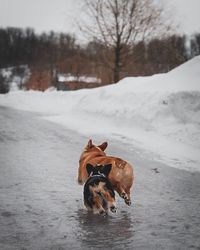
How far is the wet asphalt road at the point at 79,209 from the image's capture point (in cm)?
456

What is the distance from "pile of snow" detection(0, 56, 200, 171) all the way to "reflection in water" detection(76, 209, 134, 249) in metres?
3.77

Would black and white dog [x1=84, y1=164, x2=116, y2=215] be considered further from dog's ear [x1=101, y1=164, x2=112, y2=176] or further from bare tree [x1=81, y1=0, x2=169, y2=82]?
bare tree [x1=81, y1=0, x2=169, y2=82]

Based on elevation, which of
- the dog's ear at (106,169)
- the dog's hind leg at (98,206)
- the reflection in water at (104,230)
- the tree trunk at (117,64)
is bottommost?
the reflection in water at (104,230)

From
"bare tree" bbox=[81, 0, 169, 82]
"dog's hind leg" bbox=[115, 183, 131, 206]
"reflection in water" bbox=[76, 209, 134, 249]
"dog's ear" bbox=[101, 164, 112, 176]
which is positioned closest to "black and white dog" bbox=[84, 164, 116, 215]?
"dog's ear" bbox=[101, 164, 112, 176]

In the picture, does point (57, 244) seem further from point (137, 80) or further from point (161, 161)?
point (137, 80)

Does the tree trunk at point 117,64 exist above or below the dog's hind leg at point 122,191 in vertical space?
above

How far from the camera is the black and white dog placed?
501cm

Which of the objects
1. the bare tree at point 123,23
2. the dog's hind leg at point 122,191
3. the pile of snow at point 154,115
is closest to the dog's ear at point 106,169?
the dog's hind leg at point 122,191

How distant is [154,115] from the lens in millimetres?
14367

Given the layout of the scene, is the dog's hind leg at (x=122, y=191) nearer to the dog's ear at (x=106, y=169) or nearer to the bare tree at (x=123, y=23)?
the dog's ear at (x=106, y=169)

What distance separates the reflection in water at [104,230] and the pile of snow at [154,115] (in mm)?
3772

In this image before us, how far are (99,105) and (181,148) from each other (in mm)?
8007

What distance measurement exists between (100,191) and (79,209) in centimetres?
87

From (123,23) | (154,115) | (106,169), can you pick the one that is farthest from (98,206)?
(123,23)
